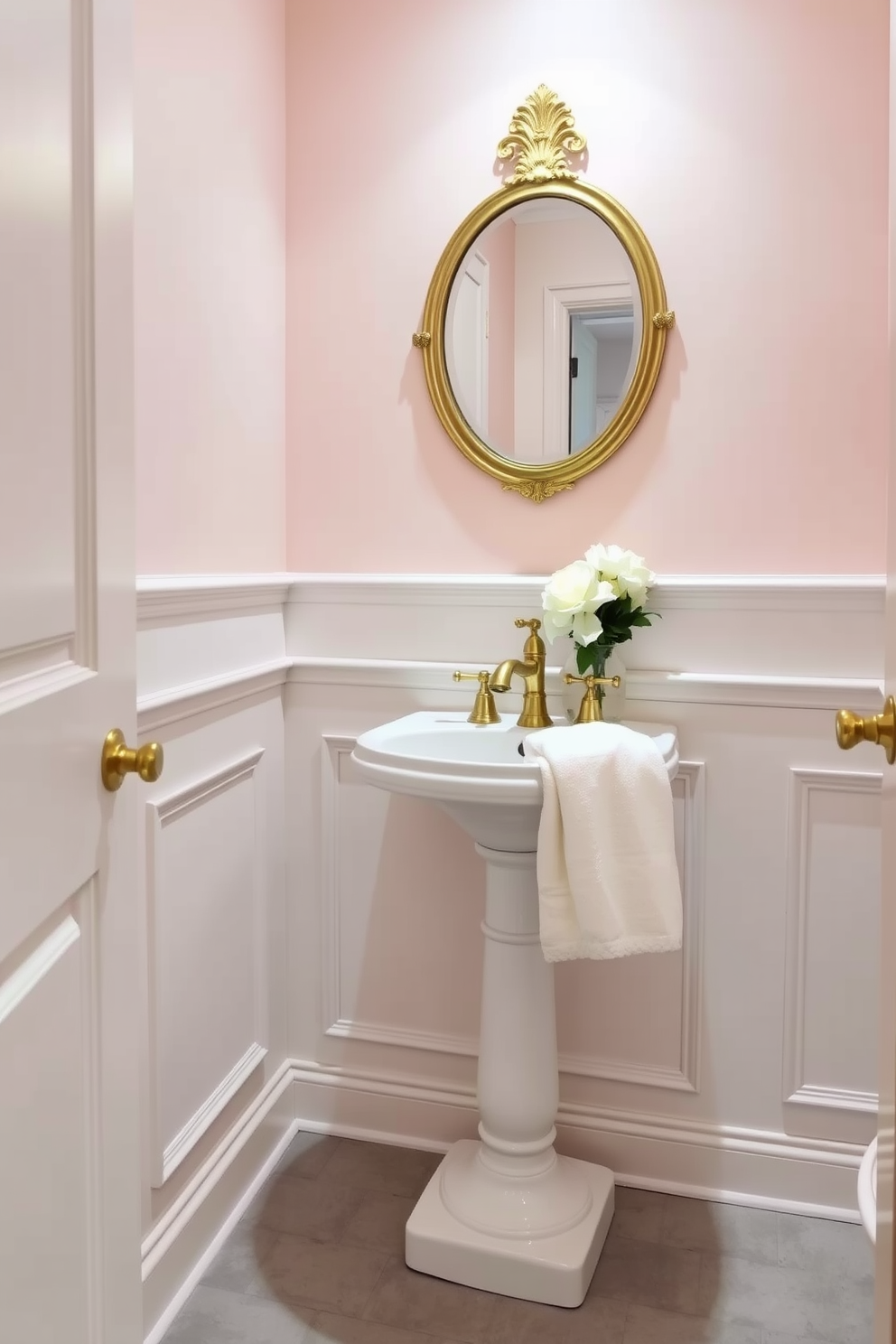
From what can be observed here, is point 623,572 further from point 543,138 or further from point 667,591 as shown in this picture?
point 543,138

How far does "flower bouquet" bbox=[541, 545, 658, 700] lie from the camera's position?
1.76m

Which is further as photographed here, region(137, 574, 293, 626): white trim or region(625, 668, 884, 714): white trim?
region(625, 668, 884, 714): white trim

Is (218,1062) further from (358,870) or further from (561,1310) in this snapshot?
(561,1310)

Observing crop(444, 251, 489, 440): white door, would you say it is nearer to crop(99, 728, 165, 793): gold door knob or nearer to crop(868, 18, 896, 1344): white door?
crop(868, 18, 896, 1344): white door

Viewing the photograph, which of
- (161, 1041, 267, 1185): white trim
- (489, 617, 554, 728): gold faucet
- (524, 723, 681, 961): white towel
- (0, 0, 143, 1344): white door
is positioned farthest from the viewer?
(489, 617, 554, 728): gold faucet

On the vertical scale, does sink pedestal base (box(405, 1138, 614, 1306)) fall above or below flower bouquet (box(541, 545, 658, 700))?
below

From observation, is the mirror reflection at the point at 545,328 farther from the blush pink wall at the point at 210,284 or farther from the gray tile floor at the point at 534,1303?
the gray tile floor at the point at 534,1303

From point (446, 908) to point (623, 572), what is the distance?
73 cm

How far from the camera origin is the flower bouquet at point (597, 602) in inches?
69.3

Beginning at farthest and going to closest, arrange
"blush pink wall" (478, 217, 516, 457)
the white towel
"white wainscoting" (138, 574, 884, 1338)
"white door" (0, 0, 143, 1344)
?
1. "blush pink wall" (478, 217, 516, 457)
2. "white wainscoting" (138, 574, 884, 1338)
3. the white towel
4. "white door" (0, 0, 143, 1344)

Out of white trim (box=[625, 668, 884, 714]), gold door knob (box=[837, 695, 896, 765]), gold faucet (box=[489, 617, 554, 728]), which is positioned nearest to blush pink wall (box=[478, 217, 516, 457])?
gold faucet (box=[489, 617, 554, 728])

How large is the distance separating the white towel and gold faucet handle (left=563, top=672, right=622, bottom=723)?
25 cm

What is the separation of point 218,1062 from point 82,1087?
101cm

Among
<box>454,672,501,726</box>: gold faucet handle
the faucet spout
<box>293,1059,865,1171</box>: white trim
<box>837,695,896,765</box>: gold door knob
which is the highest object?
<box>837,695,896,765</box>: gold door knob
